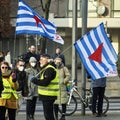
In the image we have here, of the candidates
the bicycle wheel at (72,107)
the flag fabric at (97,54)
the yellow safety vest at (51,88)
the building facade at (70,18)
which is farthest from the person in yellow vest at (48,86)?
the building facade at (70,18)

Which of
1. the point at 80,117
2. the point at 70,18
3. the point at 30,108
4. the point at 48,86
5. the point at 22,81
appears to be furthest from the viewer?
the point at 70,18

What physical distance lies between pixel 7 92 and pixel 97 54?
10.9 ft

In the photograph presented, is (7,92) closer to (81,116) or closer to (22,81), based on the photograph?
(22,81)

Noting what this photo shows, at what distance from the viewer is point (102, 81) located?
50.0ft

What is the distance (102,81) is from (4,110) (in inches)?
169

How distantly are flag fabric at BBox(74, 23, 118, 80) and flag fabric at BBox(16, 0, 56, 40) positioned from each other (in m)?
1.75

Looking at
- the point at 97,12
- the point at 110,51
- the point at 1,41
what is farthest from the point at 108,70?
the point at 1,41

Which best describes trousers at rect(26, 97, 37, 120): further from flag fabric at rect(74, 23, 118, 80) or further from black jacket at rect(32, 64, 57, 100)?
black jacket at rect(32, 64, 57, 100)

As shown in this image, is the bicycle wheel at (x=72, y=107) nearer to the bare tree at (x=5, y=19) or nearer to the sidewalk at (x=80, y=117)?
the sidewalk at (x=80, y=117)

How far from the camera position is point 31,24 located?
15.7 metres

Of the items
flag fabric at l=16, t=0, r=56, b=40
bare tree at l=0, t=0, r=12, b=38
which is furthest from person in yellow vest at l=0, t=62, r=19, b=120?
bare tree at l=0, t=0, r=12, b=38

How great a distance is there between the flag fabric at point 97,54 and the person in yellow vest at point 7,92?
2.72 m

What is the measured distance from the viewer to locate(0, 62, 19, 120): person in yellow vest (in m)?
11.5

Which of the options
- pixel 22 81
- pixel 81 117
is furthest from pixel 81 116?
pixel 22 81
